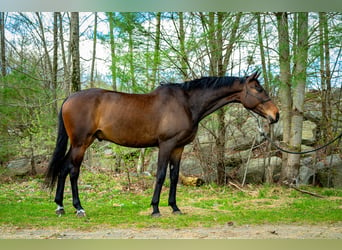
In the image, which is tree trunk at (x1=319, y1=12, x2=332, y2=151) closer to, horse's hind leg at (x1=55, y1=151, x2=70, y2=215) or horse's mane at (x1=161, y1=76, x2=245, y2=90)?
horse's mane at (x1=161, y1=76, x2=245, y2=90)

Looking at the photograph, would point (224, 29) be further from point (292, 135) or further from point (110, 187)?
point (110, 187)

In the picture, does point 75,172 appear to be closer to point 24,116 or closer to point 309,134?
point 24,116

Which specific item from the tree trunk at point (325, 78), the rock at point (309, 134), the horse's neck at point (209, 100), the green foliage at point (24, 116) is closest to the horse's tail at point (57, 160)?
the horse's neck at point (209, 100)

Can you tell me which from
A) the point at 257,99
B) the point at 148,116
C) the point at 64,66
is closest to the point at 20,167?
the point at 64,66

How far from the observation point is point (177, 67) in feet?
19.0

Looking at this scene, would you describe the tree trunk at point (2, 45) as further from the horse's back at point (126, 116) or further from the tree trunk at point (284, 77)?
the tree trunk at point (284, 77)

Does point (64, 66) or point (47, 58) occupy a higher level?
point (47, 58)

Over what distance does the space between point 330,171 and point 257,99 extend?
295 cm

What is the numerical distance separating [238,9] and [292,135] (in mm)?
2442

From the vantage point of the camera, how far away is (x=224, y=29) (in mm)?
5578

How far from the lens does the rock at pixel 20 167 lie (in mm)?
6621

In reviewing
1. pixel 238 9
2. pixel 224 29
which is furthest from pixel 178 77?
pixel 238 9

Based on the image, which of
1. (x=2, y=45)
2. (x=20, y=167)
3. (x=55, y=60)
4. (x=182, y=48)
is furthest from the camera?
(x=55, y=60)

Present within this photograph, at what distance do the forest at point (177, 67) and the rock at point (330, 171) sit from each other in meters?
Answer: 0.08
